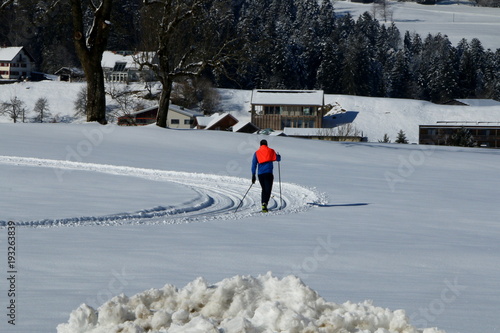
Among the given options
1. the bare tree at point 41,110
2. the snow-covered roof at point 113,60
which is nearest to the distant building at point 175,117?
the bare tree at point 41,110

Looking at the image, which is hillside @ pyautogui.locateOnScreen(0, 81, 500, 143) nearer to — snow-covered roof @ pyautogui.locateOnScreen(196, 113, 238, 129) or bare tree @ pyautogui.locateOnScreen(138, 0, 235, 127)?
snow-covered roof @ pyautogui.locateOnScreen(196, 113, 238, 129)

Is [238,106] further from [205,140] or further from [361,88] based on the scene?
[205,140]

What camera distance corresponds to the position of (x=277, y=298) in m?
4.08

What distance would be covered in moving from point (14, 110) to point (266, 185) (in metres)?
Answer: 68.5

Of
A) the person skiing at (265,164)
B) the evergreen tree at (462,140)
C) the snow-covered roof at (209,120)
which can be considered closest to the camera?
the person skiing at (265,164)

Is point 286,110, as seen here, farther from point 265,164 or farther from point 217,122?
point 265,164

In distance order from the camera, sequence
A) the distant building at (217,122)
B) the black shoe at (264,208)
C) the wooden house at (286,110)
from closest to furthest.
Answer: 1. the black shoe at (264,208)
2. the distant building at (217,122)
3. the wooden house at (286,110)

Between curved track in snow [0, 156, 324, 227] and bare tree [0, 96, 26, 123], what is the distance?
196 ft

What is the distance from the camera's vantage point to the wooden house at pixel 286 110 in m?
90.9

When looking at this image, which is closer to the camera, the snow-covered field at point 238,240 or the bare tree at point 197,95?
the snow-covered field at point 238,240

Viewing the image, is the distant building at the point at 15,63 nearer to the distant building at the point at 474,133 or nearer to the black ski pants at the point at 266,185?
the distant building at the point at 474,133

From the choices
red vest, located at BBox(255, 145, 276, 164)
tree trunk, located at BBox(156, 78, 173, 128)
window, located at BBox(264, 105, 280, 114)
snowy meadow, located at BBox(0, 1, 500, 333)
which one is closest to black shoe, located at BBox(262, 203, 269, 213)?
snowy meadow, located at BBox(0, 1, 500, 333)

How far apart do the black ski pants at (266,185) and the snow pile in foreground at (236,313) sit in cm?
1047

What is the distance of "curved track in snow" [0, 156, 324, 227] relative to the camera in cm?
1226
